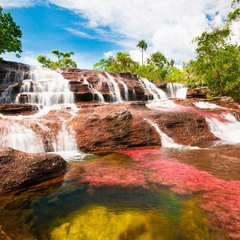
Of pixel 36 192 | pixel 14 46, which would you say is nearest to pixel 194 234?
pixel 36 192

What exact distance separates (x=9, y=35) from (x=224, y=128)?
73.6 ft

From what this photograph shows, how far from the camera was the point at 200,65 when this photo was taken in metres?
28.3

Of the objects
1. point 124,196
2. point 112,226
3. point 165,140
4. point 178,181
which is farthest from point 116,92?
point 112,226

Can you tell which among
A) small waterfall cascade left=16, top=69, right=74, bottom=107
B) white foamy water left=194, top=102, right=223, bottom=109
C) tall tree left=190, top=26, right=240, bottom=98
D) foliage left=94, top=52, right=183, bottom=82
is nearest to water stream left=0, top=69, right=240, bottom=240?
small waterfall cascade left=16, top=69, right=74, bottom=107

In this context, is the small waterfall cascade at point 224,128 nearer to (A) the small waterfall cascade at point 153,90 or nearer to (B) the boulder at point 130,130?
(B) the boulder at point 130,130

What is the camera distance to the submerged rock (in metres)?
6.23

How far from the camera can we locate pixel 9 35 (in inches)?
845

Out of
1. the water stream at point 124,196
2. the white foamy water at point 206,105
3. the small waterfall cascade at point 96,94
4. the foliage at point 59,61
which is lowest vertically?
the water stream at point 124,196

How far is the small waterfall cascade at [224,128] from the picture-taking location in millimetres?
13828

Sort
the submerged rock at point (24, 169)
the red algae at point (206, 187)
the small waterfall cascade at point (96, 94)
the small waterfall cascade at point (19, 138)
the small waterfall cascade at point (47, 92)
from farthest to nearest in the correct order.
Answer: the small waterfall cascade at point (96, 94)
the small waterfall cascade at point (47, 92)
the small waterfall cascade at point (19, 138)
the submerged rock at point (24, 169)
the red algae at point (206, 187)

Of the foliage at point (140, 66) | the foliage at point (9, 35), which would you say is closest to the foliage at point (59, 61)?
the foliage at point (140, 66)

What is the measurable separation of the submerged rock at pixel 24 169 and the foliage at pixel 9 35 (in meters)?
17.5

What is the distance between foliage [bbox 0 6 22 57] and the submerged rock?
57.4 ft

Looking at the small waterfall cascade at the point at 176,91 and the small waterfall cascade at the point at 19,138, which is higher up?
the small waterfall cascade at the point at 176,91
